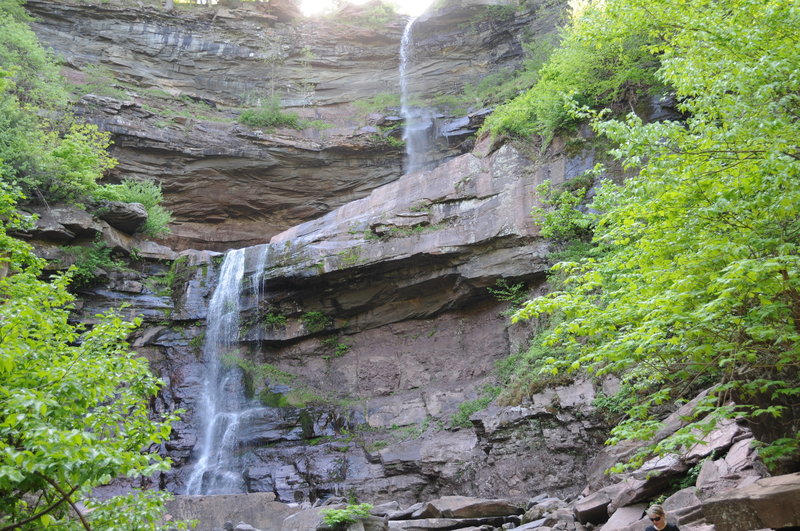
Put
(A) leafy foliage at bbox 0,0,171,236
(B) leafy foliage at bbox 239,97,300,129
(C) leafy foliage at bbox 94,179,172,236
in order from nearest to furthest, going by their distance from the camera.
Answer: (A) leafy foliage at bbox 0,0,171,236, (C) leafy foliage at bbox 94,179,172,236, (B) leafy foliage at bbox 239,97,300,129

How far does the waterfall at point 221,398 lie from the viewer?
1652cm

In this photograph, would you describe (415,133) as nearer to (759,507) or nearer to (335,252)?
(335,252)

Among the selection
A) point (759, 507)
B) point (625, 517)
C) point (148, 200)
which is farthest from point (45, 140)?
A: point (759, 507)

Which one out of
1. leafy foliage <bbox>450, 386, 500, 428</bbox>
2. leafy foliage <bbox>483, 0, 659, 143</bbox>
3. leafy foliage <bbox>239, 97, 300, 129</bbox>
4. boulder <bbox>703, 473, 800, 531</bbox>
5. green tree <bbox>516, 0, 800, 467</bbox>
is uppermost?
leafy foliage <bbox>239, 97, 300, 129</bbox>

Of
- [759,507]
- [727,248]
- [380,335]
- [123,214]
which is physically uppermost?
[123,214]

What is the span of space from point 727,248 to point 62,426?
6.98 m

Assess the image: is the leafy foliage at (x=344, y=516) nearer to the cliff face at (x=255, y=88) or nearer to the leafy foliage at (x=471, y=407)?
the leafy foliage at (x=471, y=407)

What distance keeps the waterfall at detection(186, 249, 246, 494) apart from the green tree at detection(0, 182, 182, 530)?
9626 mm

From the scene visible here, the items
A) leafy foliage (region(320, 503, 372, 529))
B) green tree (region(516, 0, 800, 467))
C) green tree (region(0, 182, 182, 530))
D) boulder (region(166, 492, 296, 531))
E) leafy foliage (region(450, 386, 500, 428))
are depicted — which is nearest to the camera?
green tree (region(0, 182, 182, 530))

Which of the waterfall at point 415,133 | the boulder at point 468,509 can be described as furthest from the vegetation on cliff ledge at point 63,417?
the waterfall at point 415,133

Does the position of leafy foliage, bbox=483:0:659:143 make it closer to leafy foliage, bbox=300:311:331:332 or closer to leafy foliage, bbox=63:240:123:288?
leafy foliage, bbox=300:311:331:332

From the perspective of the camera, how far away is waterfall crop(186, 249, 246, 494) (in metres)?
16.5

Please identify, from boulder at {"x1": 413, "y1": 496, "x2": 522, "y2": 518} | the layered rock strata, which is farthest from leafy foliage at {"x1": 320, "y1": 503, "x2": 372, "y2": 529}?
the layered rock strata

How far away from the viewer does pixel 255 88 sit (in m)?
31.9
